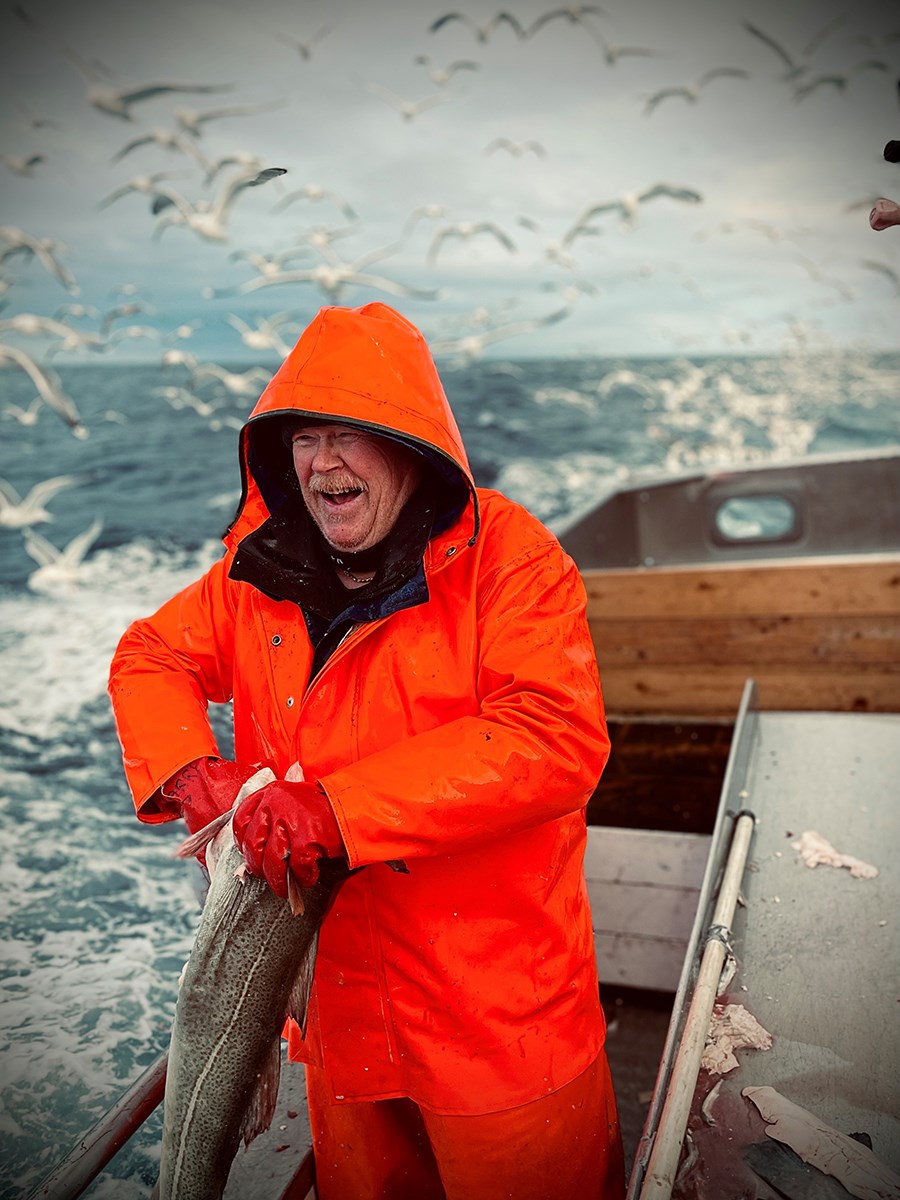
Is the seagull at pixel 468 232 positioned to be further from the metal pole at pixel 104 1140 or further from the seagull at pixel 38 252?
the metal pole at pixel 104 1140

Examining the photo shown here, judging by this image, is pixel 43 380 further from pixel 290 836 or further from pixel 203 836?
pixel 290 836

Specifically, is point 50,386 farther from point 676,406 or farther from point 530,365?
point 530,365

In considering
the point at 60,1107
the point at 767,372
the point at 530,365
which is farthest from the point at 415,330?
the point at 767,372

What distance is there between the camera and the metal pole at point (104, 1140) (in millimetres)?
1641

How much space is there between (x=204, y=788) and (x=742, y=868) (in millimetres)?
1511

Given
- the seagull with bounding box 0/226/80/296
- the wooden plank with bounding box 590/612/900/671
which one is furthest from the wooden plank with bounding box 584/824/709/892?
the seagull with bounding box 0/226/80/296

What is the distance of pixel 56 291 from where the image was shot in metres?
47.4

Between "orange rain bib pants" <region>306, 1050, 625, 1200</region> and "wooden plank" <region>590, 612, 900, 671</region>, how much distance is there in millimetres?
2811

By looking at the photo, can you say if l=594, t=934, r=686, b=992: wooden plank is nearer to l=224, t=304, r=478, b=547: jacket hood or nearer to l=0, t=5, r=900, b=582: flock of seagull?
l=224, t=304, r=478, b=547: jacket hood

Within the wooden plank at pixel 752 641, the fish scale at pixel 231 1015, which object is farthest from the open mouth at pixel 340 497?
the wooden plank at pixel 752 641

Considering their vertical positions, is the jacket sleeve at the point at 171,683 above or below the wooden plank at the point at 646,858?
above

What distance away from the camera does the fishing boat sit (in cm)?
166

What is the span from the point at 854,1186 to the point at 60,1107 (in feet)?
8.57

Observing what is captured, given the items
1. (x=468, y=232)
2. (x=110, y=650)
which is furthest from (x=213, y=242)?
(x=110, y=650)
